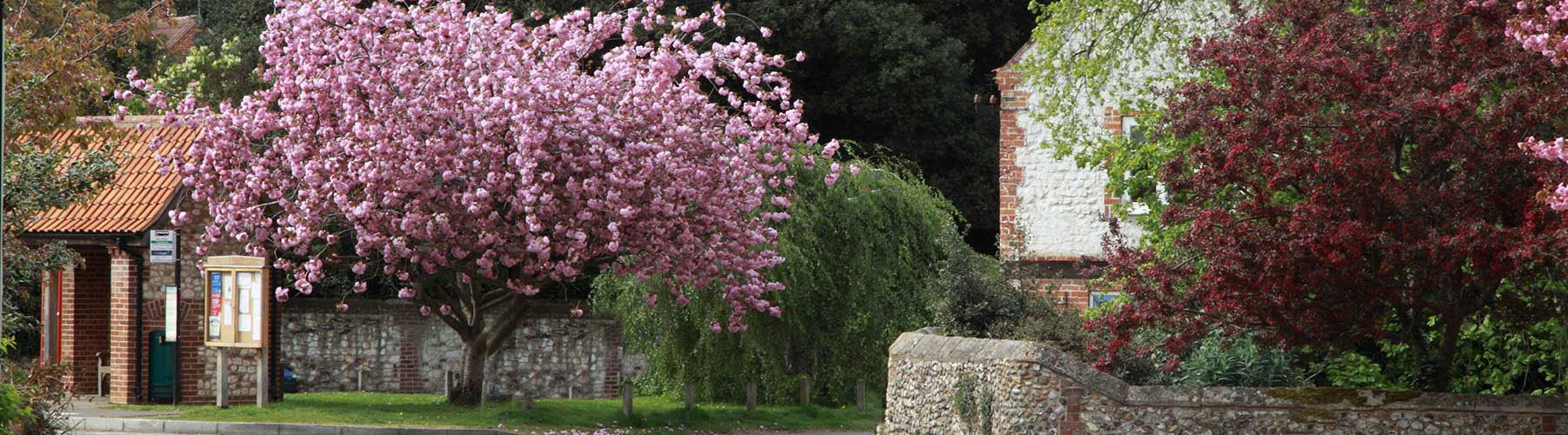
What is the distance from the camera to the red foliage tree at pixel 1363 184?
12.8 meters

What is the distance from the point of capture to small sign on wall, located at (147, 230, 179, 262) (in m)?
23.4

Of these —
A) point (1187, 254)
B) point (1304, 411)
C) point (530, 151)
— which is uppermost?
point (530, 151)

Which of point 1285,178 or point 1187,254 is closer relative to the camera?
point 1285,178

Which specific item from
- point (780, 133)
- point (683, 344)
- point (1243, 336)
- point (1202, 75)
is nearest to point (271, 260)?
point (683, 344)

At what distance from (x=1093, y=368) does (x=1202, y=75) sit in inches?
200

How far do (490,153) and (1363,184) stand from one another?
11071 mm

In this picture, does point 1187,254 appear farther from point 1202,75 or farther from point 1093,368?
point 1202,75

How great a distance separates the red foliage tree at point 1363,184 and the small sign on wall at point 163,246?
1345cm

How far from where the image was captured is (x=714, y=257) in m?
23.1

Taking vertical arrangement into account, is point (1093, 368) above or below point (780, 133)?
below

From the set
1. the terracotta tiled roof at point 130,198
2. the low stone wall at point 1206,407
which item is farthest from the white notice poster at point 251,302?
the low stone wall at point 1206,407

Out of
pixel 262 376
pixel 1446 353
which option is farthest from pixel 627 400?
pixel 1446 353

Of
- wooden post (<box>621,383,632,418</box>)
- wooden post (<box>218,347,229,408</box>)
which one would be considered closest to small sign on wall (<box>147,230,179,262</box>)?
wooden post (<box>218,347,229,408</box>)

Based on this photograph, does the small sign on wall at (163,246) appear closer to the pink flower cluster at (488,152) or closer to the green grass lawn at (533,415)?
the pink flower cluster at (488,152)
